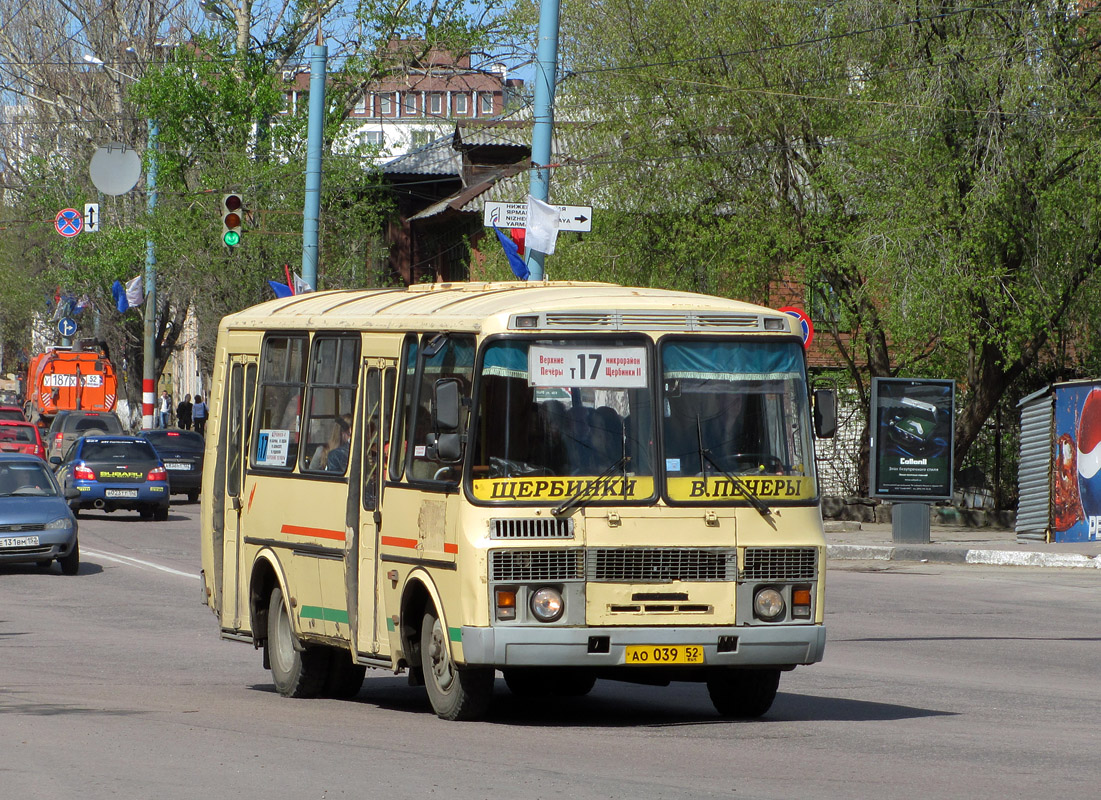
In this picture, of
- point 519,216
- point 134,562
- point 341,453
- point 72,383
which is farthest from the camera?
point 72,383

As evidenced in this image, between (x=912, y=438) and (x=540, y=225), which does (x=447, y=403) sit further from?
(x=912, y=438)

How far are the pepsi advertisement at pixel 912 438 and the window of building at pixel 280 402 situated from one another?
15.5 metres

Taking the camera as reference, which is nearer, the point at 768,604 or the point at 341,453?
the point at 768,604

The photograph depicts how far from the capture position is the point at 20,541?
23.1 m

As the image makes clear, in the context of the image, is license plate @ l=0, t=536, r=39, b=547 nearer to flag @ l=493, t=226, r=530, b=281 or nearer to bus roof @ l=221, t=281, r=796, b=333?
flag @ l=493, t=226, r=530, b=281

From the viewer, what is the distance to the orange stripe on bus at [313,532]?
37.6ft

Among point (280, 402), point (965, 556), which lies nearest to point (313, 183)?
point (965, 556)

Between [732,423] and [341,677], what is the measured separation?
12.4 feet

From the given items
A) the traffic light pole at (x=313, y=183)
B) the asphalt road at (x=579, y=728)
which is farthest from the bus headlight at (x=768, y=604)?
the traffic light pole at (x=313, y=183)

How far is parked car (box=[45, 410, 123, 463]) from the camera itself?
1745 inches

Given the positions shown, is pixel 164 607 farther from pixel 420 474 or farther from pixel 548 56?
pixel 420 474

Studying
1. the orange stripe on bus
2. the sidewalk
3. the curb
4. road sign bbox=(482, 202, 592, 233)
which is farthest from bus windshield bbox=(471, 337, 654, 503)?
the curb

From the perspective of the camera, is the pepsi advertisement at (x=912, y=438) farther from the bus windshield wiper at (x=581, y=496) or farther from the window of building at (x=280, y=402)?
the bus windshield wiper at (x=581, y=496)

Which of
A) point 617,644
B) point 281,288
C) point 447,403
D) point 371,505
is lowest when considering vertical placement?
point 617,644
